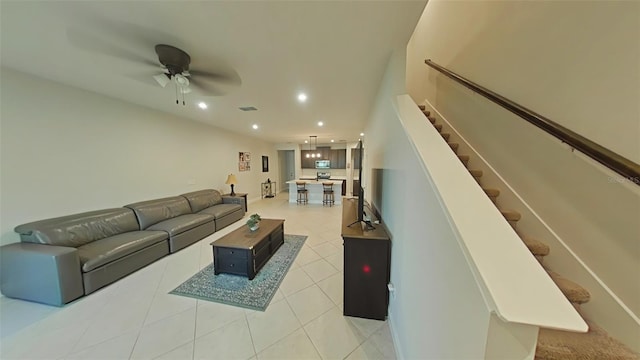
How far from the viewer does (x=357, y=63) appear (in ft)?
7.23

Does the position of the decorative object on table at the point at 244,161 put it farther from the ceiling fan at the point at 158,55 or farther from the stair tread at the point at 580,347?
the stair tread at the point at 580,347

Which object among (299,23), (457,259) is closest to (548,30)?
(299,23)

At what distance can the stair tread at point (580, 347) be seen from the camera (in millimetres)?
888

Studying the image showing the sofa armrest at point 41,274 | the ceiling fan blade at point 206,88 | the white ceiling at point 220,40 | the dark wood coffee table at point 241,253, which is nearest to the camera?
the white ceiling at point 220,40

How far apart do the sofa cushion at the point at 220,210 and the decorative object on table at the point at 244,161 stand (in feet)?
7.60

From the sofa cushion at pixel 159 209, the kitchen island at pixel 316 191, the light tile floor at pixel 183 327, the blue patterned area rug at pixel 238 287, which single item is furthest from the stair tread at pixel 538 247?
the kitchen island at pixel 316 191

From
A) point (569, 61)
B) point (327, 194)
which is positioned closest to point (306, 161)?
point (327, 194)

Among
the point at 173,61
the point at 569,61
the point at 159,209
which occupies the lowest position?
the point at 159,209

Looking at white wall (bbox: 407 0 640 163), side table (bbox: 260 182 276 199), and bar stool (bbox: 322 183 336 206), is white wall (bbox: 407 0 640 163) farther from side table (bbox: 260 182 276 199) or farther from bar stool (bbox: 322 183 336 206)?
side table (bbox: 260 182 276 199)

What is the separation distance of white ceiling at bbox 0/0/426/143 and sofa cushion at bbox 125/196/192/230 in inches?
75.5

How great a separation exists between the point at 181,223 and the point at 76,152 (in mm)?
1703

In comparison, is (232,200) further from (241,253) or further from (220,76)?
(220,76)

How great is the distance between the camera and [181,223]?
11.9ft

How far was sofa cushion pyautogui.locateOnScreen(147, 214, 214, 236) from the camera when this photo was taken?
3.38 meters
